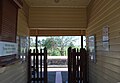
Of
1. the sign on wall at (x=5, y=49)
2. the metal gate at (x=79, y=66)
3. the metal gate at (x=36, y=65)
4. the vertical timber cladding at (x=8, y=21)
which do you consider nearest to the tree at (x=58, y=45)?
the metal gate at (x=36, y=65)

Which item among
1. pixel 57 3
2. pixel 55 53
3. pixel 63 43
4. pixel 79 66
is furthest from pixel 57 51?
pixel 57 3

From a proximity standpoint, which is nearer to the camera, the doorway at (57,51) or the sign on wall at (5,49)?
the sign on wall at (5,49)

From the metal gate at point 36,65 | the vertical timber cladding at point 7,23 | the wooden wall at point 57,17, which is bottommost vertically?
the metal gate at point 36,65

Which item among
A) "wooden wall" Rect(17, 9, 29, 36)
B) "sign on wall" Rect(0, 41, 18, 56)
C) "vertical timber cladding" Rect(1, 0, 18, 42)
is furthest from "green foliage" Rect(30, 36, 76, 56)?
"sign on wall" Rect(0, 41, 18, 56)

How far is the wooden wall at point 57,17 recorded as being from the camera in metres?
5.73

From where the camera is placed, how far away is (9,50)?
9.59 ft

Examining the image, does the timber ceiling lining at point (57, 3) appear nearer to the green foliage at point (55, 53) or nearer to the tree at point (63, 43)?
the tree at point (63, 43)

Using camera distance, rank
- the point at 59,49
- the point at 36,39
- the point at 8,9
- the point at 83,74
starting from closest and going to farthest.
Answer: the point at 8,9
the point at 83,74
the point at 36,39
the point at 59,49

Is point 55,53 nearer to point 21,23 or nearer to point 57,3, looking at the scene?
point 57,3

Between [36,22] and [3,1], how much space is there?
3188 mm

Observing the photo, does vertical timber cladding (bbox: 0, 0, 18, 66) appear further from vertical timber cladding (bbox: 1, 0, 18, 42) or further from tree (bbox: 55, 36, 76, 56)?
tree (bbox: 55, 36, 76, 56)

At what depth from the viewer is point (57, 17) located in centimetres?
578

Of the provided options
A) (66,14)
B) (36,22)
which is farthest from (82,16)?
(36,22)

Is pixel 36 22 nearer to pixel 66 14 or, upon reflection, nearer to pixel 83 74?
pixel 66 14
